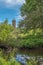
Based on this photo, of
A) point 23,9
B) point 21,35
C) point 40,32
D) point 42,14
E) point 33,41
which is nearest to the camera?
point 42,14

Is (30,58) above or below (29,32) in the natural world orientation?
below

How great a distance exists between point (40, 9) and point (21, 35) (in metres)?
9.13

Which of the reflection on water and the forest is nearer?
the reflection on water

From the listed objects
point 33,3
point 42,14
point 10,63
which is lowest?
point 10,63

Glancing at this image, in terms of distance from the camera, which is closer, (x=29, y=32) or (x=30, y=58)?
(x=30, y=58)

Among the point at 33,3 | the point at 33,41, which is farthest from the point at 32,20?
the point at 33,3

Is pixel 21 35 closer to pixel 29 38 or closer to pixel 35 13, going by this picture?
pixel 29 38

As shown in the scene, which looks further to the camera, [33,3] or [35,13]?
[33,3]

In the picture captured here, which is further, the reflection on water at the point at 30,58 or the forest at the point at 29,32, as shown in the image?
the forest at the point at 29,32

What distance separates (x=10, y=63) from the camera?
809 centimetres

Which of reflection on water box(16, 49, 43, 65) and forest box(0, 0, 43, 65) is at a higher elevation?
forest box(0, 0, 43, 65)

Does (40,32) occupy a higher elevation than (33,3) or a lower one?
lower

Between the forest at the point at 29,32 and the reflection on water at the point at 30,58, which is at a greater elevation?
the forest at the point at 29,32

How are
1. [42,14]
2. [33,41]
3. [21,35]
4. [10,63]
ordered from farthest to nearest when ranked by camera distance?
[21,35] < [33,41] < [42,14] < [10,63]
